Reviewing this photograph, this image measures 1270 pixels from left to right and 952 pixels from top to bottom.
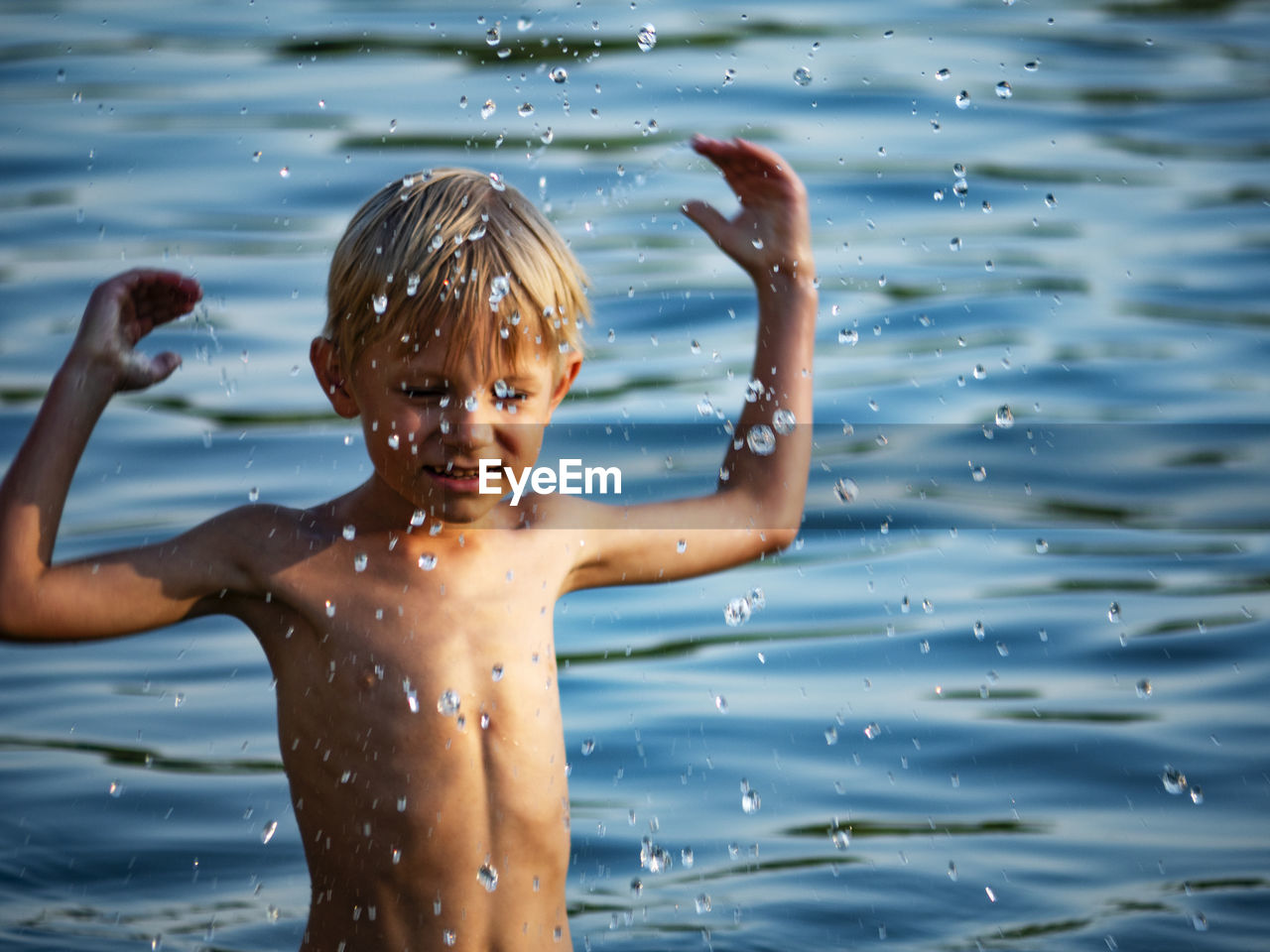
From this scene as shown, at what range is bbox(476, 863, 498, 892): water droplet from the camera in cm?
255

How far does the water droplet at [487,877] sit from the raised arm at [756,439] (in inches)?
18.1

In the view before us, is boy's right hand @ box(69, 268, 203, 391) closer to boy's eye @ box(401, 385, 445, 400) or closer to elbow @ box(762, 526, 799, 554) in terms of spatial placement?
boy's eye @ box(401, 385, 445, 400)

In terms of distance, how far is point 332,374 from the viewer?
8.50 feet

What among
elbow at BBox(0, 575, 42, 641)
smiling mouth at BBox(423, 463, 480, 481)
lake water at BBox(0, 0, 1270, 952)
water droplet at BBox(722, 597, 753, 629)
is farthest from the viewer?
water droplet at BBox(722, 597, 753, 629)

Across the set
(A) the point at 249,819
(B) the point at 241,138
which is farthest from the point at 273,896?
(B) the point at 241,138

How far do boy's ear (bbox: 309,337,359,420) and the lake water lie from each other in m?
0.64

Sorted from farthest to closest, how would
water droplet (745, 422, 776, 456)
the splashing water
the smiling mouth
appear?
water droplet (745, 422, 776, 456)
the splashing water
the smiling mouth

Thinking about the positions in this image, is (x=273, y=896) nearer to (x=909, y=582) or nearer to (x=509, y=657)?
(x=509, y=657)

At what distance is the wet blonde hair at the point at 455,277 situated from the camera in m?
2.44

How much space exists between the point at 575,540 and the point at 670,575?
0.17 metres

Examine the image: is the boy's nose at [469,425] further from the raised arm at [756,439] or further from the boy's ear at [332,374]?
the raised arm at [756,439]

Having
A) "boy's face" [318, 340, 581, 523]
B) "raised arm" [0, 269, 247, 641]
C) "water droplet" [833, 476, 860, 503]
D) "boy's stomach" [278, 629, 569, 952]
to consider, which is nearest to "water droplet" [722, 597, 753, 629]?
"water droplet" [833, 476, 860, 503]
